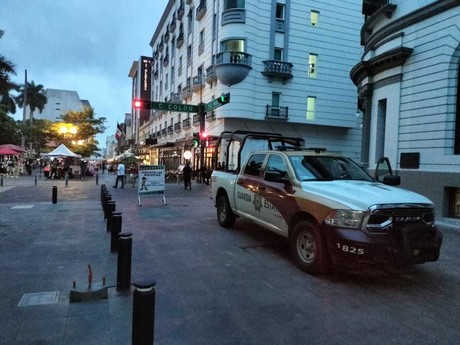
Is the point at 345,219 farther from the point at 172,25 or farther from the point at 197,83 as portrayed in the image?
the point at 172,25

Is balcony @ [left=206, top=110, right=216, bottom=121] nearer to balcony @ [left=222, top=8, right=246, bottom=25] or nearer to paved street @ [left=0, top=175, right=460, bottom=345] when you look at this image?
balcony @ [left=222, top=8, right=246, bottom=25]

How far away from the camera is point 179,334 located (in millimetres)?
3848

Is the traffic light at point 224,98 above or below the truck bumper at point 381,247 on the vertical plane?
above

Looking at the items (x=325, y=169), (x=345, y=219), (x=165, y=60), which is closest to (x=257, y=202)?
(x=325, y=169)

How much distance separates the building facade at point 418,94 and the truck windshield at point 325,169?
550 cm

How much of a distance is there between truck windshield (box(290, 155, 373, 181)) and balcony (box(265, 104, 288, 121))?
70.4ft

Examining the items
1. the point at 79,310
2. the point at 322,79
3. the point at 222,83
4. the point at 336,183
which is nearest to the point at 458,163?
the point at 336,183

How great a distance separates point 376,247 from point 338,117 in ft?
90.3

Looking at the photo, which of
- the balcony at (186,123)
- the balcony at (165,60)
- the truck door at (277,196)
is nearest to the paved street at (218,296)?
the truck door at (277,196)

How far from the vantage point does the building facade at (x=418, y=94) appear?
37.2 ft

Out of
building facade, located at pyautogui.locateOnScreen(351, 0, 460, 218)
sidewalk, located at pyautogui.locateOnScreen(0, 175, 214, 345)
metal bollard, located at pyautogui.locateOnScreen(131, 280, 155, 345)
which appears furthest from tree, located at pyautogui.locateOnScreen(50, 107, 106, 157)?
metal bollard, located at pyautogui.locateOnScreen(131, 280, 155, 345)

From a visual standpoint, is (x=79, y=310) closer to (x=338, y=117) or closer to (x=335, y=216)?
(x=335, y=216)

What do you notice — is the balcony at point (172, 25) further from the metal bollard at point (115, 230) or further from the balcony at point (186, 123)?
the metal bollard at point (115, 230)

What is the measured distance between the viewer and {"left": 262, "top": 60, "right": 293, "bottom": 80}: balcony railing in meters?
27.9
